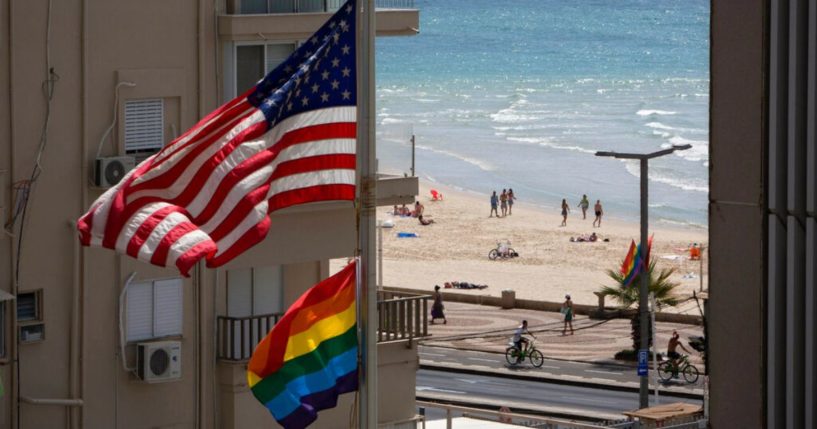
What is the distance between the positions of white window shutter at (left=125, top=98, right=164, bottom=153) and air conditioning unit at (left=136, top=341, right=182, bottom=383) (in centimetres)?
283

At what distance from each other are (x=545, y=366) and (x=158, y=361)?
941 inches

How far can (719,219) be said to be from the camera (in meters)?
13.9

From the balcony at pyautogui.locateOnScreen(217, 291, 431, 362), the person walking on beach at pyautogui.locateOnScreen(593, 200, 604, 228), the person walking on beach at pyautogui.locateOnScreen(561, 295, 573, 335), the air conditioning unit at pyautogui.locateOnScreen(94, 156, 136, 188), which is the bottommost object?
the person walking on beach at pyautogui.locateOnScreen(561, 295, 573, 335)

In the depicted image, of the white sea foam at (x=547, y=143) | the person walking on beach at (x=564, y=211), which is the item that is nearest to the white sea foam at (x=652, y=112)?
the white sea foam at (x=547, y=143)

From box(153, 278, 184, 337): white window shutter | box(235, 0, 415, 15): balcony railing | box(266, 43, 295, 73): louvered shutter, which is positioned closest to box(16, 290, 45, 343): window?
box(153, 278, 184, 337): white window shutter

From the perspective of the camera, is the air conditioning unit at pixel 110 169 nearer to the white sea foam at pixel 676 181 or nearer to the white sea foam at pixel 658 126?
the white sea foam at pixel 676 181

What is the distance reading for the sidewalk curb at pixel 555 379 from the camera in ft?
143

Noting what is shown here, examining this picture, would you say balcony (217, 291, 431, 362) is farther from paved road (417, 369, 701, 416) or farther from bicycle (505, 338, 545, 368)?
bicycle (505, 338, 545, 368)

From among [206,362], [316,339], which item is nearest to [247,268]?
[206,362]

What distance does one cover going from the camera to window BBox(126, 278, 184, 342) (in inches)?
977

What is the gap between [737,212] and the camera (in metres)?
13.8

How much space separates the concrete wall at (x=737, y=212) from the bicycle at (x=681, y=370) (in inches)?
1231

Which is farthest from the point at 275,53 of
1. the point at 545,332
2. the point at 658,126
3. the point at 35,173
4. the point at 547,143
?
the point at 658,126

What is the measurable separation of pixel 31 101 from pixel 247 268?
185 inches
